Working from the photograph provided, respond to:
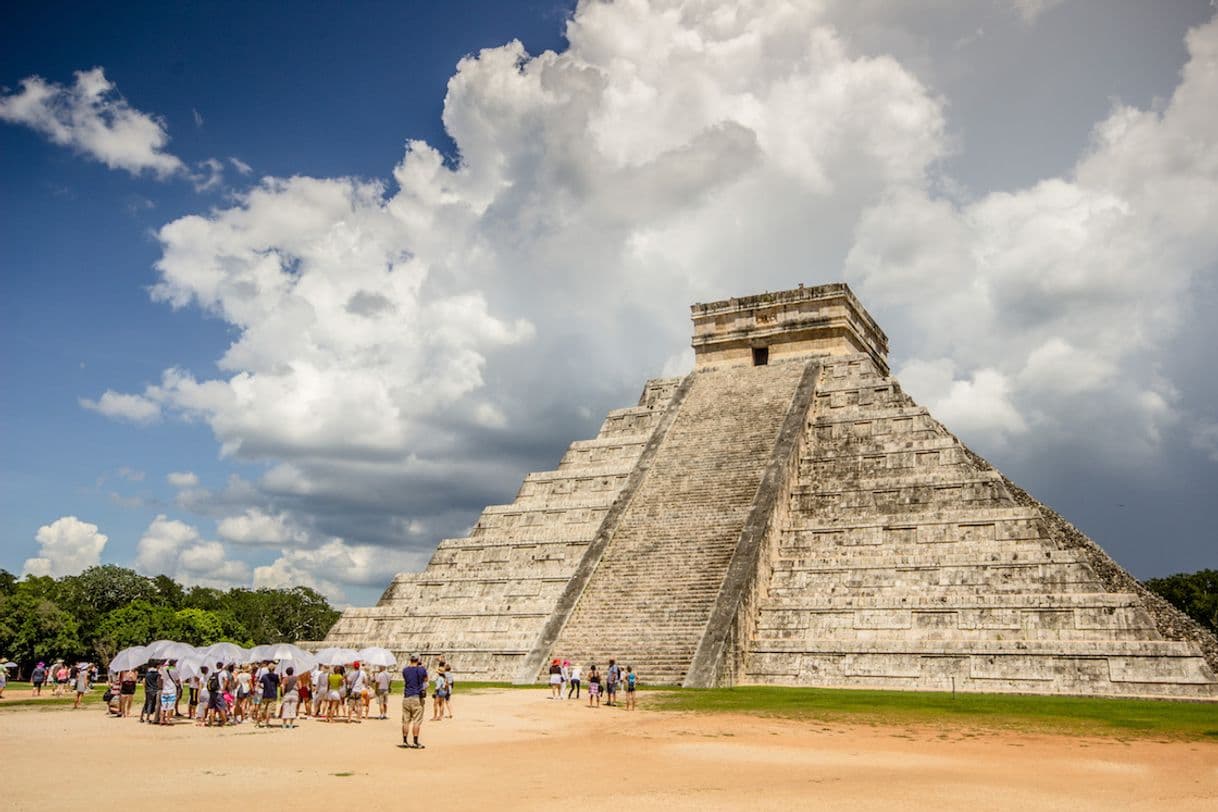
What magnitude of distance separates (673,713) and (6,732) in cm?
940

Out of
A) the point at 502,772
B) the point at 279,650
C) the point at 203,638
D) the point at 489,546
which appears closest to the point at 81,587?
the point at 203,638

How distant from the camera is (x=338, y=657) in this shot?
1653 cm

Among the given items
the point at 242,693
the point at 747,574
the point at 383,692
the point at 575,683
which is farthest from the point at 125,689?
the point at 747,574

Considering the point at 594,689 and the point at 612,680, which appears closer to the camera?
the point at 612,680

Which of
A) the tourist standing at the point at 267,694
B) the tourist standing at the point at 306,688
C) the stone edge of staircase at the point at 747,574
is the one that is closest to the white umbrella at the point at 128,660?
the tourist standing at the point at 267,694

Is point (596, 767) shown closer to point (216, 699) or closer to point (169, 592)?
point (216, 699)

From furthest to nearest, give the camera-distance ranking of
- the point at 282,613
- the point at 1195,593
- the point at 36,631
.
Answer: the point at 282,613 < the point at 1195,593 < the point at 36,631

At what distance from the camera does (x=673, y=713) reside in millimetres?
15055

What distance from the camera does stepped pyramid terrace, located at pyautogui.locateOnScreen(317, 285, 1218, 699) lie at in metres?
17.5

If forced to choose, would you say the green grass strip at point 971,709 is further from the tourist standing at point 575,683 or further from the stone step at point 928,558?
the stone step at point 928,558

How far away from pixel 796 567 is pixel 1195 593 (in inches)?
1539

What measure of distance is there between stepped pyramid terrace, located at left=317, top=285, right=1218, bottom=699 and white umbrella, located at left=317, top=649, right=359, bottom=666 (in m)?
4.27

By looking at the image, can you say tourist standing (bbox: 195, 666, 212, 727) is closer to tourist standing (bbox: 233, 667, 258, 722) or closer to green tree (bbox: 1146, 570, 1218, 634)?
tourist standing (bbox: 233, 667, 258, 722)

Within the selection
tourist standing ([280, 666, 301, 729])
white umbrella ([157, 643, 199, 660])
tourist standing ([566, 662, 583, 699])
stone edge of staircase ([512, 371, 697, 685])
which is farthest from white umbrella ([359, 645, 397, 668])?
stone edge of staircase ([512, 371, 697, 685])
